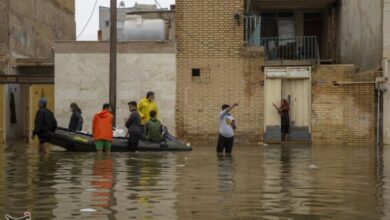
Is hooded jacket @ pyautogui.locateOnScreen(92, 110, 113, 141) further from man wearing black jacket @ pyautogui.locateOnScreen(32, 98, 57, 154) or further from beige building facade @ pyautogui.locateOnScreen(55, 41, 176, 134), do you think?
beige building facade @ pyautogui.locateOnScreen(55, 41, 176, 134)

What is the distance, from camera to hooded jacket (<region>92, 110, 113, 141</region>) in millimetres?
18078

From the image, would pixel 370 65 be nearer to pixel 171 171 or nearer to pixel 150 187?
pixel 171 171

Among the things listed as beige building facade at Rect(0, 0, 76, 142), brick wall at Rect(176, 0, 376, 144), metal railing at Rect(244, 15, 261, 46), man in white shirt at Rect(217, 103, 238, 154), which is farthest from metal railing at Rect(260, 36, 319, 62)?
man in white shirt at Rect(217, 103, 238, 154)

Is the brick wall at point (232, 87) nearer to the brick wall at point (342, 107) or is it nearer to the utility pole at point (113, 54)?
the brick wall at point (342, 107)

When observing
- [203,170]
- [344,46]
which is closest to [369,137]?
[344,46]

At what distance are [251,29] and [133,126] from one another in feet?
29.8

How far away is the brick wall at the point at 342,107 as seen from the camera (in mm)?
24203

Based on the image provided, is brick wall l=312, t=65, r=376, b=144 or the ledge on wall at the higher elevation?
the ledge on wall

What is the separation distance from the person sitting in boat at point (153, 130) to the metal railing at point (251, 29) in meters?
7.66

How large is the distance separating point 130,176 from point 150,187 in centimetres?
183

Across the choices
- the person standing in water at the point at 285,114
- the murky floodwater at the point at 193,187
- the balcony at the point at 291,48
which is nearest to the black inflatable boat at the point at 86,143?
the murky floodwater at the point at 193,187

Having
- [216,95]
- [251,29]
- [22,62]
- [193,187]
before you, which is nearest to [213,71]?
[216,95]

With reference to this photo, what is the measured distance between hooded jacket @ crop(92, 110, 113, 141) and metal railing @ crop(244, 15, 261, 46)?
8.84m

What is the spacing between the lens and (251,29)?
2583cm
